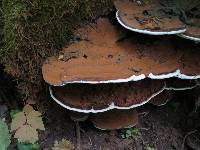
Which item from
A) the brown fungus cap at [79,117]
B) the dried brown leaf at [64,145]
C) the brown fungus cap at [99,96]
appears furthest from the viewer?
the brown fungus cap at [79,117]

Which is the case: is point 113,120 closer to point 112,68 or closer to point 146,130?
point 146,130

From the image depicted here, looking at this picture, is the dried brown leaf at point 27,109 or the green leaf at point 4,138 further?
the dried brown leaf at point 27,109

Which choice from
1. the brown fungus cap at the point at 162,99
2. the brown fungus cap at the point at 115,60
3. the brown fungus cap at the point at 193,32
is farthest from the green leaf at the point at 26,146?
the brown fungus cap at the point at 193,32

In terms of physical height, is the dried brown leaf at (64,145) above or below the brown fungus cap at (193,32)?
below

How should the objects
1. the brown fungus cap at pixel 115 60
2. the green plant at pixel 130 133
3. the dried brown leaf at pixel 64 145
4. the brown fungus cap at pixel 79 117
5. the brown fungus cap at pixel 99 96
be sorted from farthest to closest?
the green plant at pixel 130 133
the brown fungus cap at pixel 79 117
the dried brown leaf at pixel 64 145
the brown fungus cap at pixel 99 96
the brown fungus cap at pixel 115 60

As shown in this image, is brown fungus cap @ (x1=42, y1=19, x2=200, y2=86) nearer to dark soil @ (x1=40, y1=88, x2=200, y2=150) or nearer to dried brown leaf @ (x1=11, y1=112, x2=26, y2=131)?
dried brown leaf @ (x1=11, y1=112, x2=26, y2=131)

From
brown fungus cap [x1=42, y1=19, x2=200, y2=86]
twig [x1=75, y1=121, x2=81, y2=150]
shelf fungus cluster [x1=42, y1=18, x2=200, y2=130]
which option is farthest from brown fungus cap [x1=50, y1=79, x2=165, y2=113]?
twig [x1=75, y1=121, x2=81, y2=150]

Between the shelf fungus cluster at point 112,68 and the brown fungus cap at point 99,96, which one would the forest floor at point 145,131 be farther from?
the brown fungus cap at point 99,96
